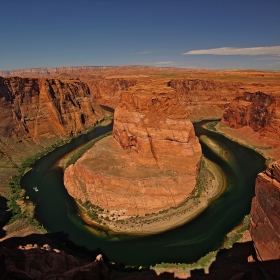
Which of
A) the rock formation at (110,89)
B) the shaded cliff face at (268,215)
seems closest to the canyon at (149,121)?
the shaded cliff face at (268,215)

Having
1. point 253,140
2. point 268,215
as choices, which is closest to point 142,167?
point 268,215

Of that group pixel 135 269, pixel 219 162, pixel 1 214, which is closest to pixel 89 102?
pixel 219 162

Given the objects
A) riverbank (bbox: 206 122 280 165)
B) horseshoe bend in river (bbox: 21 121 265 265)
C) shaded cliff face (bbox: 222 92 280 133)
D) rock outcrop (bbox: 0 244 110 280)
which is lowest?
horseshoe bend in river (bbox: 21 121 265 265)

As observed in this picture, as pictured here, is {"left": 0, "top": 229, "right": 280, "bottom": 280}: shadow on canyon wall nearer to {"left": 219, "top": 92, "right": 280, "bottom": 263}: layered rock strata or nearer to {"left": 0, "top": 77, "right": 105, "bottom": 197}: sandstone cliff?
{"left": 219, "top": 92, "right": 280, "bottom": 263}: layered rock strata

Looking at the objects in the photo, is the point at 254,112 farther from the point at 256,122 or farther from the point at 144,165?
the point at 144,165

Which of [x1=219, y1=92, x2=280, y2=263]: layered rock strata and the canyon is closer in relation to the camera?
[x1=219, y1=92, x2=280, y2=263]: layered rock strata

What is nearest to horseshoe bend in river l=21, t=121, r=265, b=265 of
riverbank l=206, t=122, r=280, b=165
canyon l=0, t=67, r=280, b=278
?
canyon l=0, t=67, r=280, b=278

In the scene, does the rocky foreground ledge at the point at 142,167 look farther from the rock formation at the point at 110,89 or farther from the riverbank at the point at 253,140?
the rock formation at the point at 110,89
